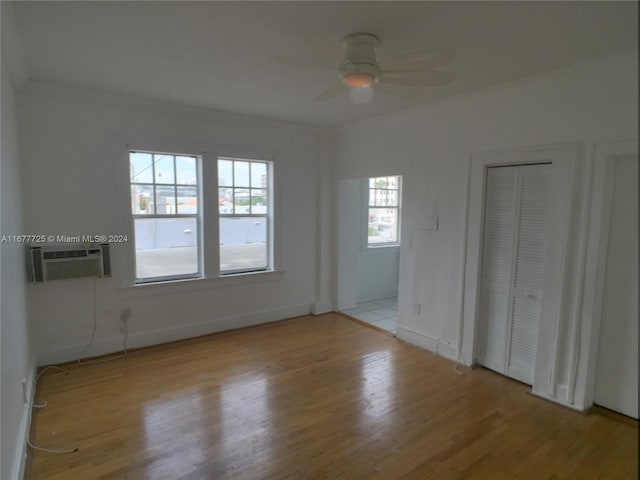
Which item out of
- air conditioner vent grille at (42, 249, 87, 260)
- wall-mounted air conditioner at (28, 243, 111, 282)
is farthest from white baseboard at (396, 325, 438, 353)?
air conditioner vent grille at (42, 249, 87, 260)

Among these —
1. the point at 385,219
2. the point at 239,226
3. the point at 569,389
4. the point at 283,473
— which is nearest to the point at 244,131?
the point at 239,226

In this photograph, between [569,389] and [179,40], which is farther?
[569,389]

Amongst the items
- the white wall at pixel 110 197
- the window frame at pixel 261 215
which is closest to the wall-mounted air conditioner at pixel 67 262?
the white wall at pixel 110 197

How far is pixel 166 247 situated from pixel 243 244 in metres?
0.88

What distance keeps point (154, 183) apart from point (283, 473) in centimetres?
294

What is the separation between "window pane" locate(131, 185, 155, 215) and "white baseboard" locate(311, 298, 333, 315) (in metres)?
2.34

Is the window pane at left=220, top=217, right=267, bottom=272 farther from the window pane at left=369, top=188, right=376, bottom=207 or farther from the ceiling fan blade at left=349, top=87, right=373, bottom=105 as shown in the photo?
the ceiling fan blade at left=349, top=87, right=373, bottom=105

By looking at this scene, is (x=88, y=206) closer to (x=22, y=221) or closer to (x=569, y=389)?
(x=22, y=221)

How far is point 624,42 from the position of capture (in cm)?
50

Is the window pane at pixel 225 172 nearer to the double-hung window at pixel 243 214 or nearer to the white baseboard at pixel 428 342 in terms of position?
the double-hung window at pixel 243 214

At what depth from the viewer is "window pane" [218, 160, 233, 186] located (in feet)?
13.9

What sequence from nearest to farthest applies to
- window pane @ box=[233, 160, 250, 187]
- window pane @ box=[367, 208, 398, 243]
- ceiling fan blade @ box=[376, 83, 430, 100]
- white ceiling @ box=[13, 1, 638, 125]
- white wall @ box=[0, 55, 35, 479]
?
1. white wall @ box=[0, 55, 35, 479]
2. white ceiling @ box=[13, 1, 638, 125]
3. ceiling fan blade @ box=[376, 83, 430, 100]
4. window pane @ box=[233, 160, 250, 187]
5. window pane @ box=[367, 208, 398, 243]

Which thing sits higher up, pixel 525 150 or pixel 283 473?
pixel 525 150

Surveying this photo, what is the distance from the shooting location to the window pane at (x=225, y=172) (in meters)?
4.23
